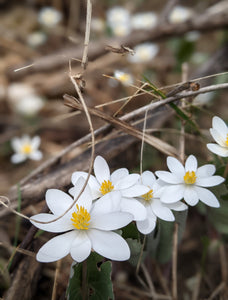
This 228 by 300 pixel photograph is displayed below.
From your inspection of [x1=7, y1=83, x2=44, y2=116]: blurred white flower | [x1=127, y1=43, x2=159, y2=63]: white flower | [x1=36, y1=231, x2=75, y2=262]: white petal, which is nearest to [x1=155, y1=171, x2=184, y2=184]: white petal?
[x1=36, y1=231, x2=75, y2=262]: white petal

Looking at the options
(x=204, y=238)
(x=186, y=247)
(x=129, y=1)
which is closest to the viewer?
(x=204, y=238)

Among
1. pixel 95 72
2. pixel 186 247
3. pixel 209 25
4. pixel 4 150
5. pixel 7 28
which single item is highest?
pixel 7 28

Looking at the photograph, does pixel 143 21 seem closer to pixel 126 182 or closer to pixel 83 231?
pixel 126 182

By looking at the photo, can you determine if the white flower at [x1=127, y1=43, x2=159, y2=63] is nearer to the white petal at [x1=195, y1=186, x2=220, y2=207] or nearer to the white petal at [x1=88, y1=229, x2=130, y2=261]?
the white petal at [x1=195, y1=186, x2=220, y2=207]

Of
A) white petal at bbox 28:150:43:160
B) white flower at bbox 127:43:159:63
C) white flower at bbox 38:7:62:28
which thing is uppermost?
white flower at bbox 38:7:62:28

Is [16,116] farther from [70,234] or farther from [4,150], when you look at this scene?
[70,234]

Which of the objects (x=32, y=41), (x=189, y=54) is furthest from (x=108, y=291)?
(x=32, y=41)

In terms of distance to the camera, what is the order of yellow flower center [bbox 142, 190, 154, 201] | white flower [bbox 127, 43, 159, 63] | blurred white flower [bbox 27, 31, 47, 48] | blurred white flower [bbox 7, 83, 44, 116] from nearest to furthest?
yellow flower center [bbox 142, 190, 154, 201] < blurred white flower [bbox 7, 83, 44, 116] < white flower [bbox 127, 43, 159, 63] < blurred white flower [bbox 27, 31, 47, 48]

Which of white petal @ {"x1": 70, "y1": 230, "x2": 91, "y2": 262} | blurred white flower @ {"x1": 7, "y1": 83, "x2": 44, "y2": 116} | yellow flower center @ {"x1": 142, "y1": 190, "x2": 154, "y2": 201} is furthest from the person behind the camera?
blurred white flower @ {"x1": 7, "y1": 83, "x2": 44, "y2": 116}
